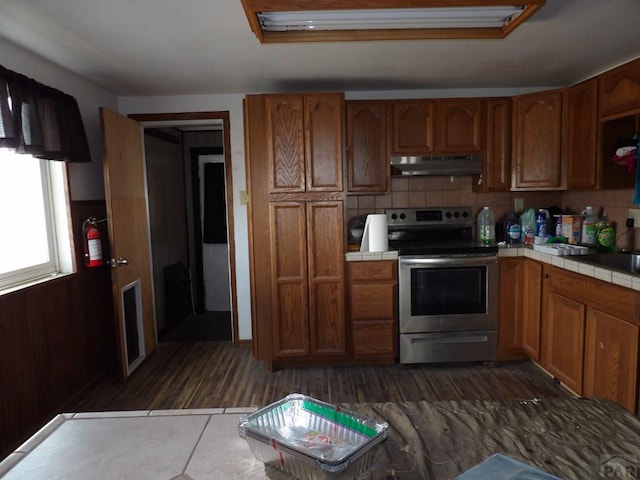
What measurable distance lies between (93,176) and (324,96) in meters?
1.81

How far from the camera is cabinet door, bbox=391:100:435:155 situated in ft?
10.4

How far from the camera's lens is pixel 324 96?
293cm

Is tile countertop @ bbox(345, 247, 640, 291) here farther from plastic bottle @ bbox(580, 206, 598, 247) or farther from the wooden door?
the wooden door

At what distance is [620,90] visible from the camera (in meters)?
2.52

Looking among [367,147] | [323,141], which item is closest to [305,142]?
[323,141]

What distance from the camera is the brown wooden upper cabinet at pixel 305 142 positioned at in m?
2.94

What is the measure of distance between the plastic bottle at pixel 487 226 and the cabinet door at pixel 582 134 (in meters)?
0.60

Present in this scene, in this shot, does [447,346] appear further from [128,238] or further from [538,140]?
[128,238]

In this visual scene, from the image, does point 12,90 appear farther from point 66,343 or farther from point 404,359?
point 404,359

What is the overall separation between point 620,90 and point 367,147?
5.46 feet

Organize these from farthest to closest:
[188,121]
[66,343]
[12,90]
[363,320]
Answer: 1. [188,121]
2. [363,320]
3. [66,343]
4. [12,90]

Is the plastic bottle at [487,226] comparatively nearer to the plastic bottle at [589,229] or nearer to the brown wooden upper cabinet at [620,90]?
the plastic bottle at [589,229]

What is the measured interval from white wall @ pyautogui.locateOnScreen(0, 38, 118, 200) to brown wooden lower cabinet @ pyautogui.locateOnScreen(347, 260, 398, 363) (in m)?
1.99

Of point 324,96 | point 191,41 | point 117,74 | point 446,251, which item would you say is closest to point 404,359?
point 446,251
